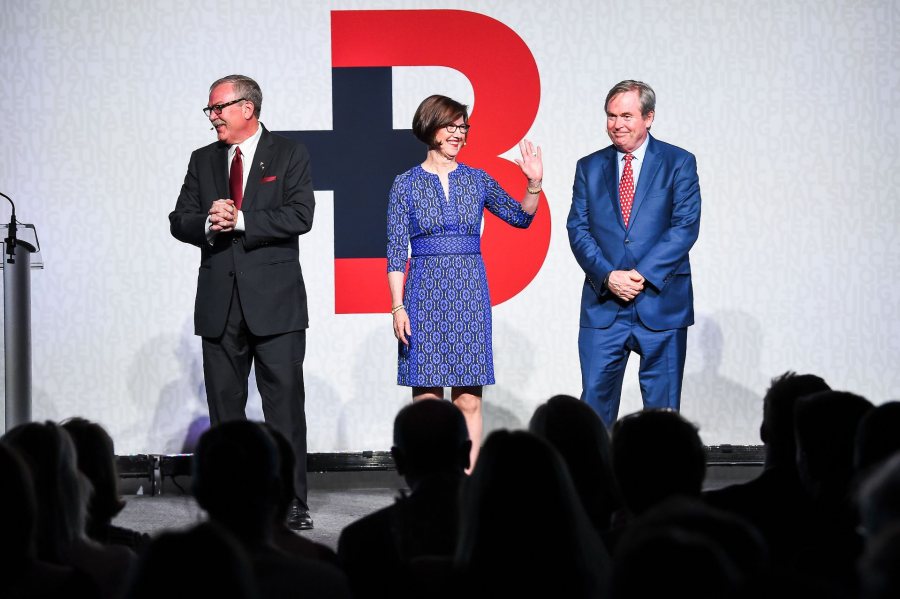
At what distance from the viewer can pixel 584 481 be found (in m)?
2.23

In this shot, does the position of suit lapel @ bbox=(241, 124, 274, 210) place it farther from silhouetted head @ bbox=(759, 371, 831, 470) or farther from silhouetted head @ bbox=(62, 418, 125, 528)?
silhouetted head @ bbox=(759, 371, 831, 470)

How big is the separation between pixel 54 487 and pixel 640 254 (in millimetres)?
2369

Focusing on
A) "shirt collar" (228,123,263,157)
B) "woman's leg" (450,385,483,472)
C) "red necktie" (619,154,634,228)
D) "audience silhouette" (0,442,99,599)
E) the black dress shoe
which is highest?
"shirt collar" (228,123,263,157)

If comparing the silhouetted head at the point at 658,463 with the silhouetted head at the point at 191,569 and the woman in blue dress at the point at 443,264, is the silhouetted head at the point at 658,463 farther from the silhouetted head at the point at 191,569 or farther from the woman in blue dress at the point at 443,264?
the woman in blue dress at the point at 443,264

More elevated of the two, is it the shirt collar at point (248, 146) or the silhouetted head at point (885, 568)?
the shirt collar at point (248, 146)

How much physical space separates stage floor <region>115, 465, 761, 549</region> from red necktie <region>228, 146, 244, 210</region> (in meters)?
1.04

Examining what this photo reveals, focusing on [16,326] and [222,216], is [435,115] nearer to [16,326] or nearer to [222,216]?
[222,216]

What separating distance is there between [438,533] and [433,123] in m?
2.10

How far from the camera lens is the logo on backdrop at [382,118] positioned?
4910mm

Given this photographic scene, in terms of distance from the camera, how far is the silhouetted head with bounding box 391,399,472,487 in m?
2.04

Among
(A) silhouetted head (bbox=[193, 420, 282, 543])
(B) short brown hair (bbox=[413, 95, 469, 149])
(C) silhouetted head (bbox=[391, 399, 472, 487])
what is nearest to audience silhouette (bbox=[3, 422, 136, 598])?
(A) silhouetted head (bbox=[193, 420, 282, 543])

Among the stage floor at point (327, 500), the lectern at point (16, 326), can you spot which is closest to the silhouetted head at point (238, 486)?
the stage floor at point (327, 500)

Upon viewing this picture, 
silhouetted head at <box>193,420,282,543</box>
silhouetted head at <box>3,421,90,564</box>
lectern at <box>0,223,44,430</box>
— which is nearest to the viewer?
silhouetted head at <box>193,420,282,543</box>

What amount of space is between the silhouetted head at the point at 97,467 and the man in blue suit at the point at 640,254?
1.91m
